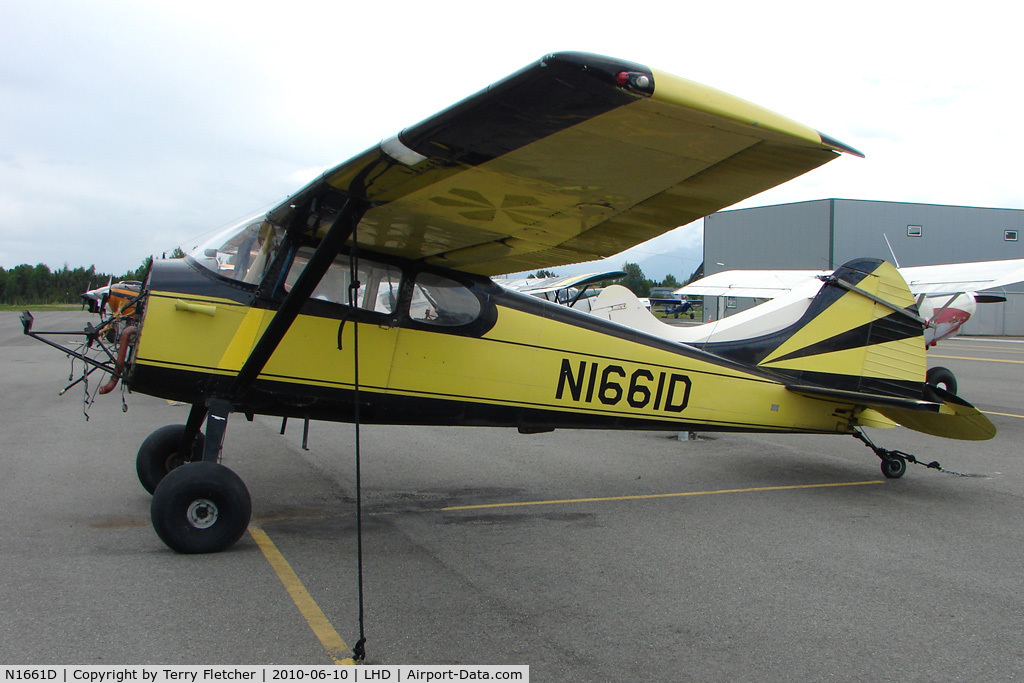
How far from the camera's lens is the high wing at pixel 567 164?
259cm

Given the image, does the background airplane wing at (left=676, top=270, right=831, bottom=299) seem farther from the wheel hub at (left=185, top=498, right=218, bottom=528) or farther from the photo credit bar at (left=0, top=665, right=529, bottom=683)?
the photo credit bar at (left=0, top=665, right=529, bottom=683)

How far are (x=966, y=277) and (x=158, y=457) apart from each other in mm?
14295

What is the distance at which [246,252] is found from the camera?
4973 millimetres

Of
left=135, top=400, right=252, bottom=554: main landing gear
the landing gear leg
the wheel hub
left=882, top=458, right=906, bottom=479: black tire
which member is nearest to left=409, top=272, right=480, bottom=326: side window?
left=135, top=400, right=252, bottom=554: main landing gear

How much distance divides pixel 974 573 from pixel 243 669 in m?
4.47

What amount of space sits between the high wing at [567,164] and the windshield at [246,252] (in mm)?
196

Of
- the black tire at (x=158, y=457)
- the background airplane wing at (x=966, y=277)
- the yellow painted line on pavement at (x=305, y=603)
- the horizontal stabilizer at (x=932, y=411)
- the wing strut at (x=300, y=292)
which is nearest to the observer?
the yellow painted line on pavement at (x=305, y=603)

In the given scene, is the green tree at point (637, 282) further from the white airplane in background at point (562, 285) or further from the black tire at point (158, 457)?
the black tire at point (158, 457)

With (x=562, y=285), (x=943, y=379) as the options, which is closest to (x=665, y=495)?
(x=943, y=379)

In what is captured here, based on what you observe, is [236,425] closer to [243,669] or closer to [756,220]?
[243,669]

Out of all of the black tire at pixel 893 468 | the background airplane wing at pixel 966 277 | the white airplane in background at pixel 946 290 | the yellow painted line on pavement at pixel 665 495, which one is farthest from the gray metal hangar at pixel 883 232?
the yellow painted line on pavement at pixel 665 495

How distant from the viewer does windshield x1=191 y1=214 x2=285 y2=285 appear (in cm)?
491

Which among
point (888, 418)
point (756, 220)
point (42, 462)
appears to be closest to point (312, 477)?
point (42, 462)

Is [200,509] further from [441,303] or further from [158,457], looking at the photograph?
[441,303]
